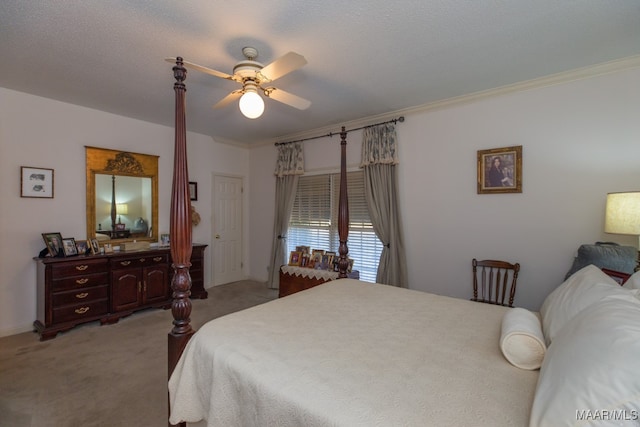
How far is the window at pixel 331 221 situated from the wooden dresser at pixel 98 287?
6.66 ft

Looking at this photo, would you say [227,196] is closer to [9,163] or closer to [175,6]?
[9,163]

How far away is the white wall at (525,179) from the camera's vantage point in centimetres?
255

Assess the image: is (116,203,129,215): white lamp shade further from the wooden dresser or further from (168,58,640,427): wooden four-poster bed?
(168,58,640,427): wooden four-poster bed

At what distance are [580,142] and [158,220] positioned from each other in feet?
16.8

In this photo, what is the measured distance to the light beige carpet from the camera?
1905mm

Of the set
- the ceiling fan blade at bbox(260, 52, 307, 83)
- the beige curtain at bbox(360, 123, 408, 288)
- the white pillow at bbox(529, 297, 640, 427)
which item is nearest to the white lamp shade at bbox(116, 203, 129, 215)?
the ceiling fan blade at bbox(260, 52, 307, 83)

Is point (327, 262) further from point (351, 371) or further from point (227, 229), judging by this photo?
point (351, 371)

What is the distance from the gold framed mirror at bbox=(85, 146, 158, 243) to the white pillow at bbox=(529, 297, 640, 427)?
14.9 feet

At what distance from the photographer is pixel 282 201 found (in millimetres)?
4895

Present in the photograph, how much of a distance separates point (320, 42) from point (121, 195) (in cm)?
339

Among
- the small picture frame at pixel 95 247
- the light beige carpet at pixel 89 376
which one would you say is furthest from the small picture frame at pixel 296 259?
the small picture frame at pixel 95 247

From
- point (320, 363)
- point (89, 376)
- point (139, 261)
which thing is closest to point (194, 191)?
point (139, 261)

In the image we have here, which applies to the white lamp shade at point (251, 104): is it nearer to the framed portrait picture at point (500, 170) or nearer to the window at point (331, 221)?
the window at point (331, 221)

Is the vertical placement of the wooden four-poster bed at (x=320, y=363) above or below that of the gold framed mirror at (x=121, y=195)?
below
